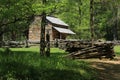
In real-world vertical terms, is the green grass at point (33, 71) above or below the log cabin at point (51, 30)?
above

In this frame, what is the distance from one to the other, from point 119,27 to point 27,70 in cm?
7479

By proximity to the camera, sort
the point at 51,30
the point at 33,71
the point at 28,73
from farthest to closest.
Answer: the point at 51,30
the point at 33,71
the point at 28,73

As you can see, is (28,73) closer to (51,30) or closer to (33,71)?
(33,71)

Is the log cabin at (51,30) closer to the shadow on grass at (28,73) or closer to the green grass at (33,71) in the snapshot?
the green grass at (33,71)

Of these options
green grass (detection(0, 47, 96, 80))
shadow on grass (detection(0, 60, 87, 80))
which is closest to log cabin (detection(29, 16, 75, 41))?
green grass (detection(0, 47, 96, 80))

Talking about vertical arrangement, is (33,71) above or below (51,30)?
above

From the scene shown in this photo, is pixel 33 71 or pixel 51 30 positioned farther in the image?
pixel 51 30

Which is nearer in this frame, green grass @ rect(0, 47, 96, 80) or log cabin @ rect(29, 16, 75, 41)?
green grass @ rect(0, 47, 96, 80)

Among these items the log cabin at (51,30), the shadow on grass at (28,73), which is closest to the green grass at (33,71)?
the shadow on grass at (28,73)

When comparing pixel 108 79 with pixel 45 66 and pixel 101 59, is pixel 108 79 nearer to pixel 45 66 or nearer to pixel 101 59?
pixel 45 66

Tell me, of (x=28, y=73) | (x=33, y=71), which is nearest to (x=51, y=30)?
(x=33, y=71)

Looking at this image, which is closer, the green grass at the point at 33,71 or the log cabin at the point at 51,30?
the green grass at the point at 33,71

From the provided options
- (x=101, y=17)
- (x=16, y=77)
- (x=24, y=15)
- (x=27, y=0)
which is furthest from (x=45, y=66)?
(x=101, y=17)

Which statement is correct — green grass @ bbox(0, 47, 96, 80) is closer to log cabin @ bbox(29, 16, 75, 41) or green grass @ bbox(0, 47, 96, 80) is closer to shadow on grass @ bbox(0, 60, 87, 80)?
shadow on grass @ bbox(0, 60, 87, 80)
